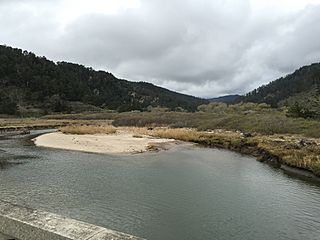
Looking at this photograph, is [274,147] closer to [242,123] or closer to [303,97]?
[242,123]

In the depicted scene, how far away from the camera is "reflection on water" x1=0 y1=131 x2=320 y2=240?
1433cm

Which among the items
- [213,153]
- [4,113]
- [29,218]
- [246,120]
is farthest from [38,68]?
[29,218]

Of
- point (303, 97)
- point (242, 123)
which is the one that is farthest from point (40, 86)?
point (242, 123)

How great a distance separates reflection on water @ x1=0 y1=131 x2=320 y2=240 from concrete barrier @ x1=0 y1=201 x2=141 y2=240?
27.2ft

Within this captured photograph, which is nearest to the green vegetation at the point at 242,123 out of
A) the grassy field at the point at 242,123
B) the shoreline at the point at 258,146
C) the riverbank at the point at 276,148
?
the grassy field at the point at 242,123

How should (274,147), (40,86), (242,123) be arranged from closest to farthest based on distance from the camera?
(274,147)
(242,123)
(40,86)

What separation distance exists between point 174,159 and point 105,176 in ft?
34.4

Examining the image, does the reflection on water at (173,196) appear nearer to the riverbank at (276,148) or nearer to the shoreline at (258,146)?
the shoreline at (258,146)

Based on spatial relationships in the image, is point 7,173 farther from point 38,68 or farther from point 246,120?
point 38,68

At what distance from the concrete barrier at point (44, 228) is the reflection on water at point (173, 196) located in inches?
326

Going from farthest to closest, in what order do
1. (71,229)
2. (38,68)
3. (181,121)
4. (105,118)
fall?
1. (38,68)
2. (105,118)
3. (181,121)
4. (71,229)

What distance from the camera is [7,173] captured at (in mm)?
24984

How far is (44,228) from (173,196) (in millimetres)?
14638

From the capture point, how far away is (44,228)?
16.2 feet
